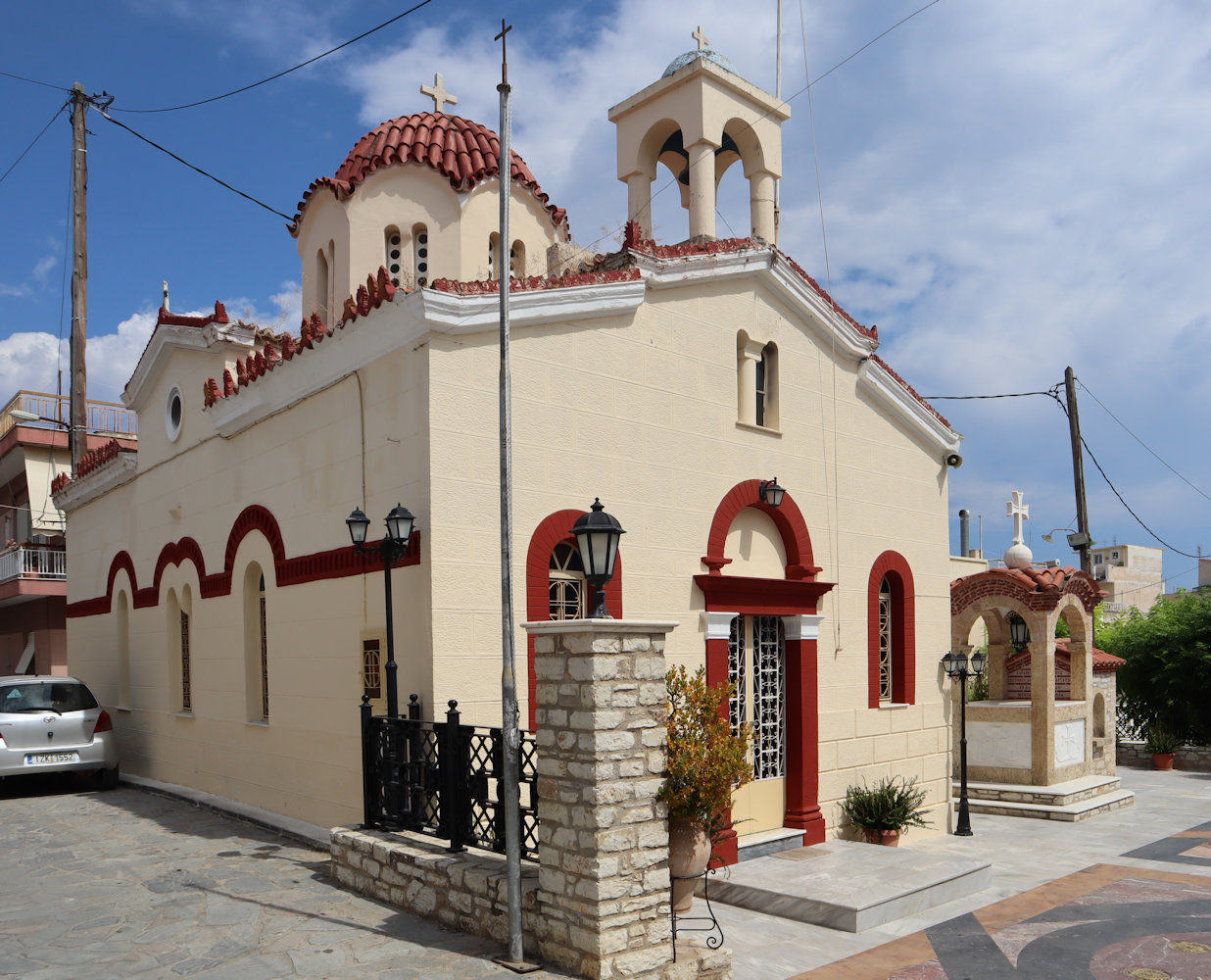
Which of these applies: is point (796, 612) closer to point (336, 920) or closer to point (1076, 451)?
point (336, 920)

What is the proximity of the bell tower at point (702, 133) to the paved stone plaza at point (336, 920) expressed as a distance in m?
7.36

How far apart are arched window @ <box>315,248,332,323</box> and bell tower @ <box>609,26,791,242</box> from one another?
12.8 feet

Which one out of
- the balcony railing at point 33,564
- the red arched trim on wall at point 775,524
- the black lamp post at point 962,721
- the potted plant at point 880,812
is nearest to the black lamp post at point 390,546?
the red arched trim on wall at point 775,524

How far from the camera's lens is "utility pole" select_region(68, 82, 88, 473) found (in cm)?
1756

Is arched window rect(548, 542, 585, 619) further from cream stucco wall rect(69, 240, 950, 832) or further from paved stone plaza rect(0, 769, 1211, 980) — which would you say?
paved stone plaza rect(0, 769, 1211, 980)

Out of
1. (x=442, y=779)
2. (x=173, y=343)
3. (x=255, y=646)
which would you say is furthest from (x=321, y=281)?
(x=442, y=779)

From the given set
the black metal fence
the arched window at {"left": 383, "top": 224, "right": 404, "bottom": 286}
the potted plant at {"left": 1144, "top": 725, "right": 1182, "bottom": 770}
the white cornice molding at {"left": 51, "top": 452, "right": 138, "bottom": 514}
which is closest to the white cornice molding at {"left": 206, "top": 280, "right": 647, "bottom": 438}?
the arched window at {"left": 383, "top": 224, "right": 404, "bottom": 286}

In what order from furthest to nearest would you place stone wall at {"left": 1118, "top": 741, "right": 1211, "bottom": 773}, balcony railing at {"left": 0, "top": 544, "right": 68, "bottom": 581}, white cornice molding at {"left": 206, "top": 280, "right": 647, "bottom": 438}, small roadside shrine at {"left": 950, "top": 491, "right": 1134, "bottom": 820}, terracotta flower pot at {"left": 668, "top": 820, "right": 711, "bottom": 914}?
stone wall at {"left": 1118, "top": 741, "right": 1211, "bottom": 773}, balcony railing at {"left": 0, "top": 544, "right": 68, "bottom": 581}, small roadside shrine at {"left": 950, "top": 491, "right": 1134, "bottom": 820}, white cornice molding at {"left": 206, "top": 280, "right": 647, "bottom": 438}, terracotta flower pot at {"left": 668, "top": 820, "right": 711, "bottom": 914}

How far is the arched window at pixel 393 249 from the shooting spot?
40.8ft

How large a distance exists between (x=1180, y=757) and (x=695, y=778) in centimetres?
1788

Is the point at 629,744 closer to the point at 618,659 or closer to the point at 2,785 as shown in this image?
the point at 618,659

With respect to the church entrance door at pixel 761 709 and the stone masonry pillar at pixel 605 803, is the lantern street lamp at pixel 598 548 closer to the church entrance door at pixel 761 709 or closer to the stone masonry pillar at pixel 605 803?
the stone masonry pillar at pixel 605 803

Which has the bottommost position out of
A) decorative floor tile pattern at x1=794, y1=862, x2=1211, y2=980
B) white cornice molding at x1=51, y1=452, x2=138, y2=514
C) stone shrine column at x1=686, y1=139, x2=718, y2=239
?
decorative floor tile pattern at x1=794, y1=862, x2=1211, y2=980

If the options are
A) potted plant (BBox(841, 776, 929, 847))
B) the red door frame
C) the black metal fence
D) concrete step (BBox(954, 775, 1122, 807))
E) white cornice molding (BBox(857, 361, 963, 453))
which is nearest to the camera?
the black metal fence
